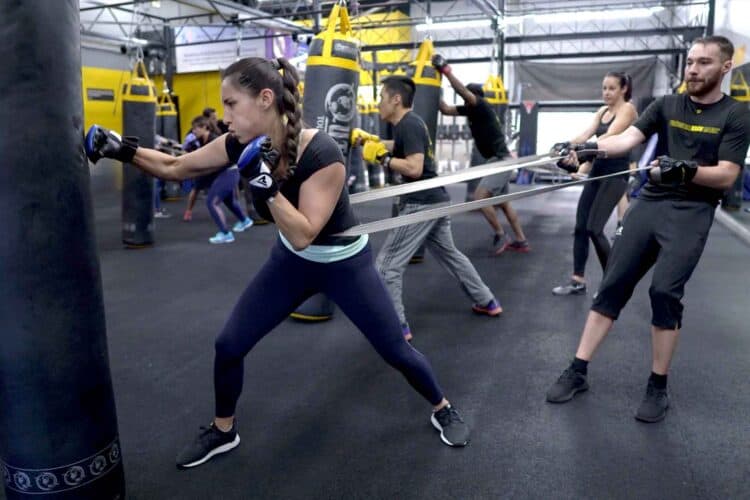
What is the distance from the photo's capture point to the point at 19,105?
4.44 feet

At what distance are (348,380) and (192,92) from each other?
12.7 m

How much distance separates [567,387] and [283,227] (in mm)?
1552

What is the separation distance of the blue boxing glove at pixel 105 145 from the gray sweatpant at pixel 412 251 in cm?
151

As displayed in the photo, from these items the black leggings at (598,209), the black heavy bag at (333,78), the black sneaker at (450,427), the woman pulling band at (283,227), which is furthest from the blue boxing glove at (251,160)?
the black leggings at (598,209)

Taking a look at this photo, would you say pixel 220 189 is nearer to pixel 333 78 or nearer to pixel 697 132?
pixel 333 78

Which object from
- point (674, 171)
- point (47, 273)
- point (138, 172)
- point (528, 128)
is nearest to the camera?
point (47, 273)

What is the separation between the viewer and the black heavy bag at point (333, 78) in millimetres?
3256

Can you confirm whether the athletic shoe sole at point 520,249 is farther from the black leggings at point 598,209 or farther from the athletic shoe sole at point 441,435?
the athletic shoe sole at point 441,435

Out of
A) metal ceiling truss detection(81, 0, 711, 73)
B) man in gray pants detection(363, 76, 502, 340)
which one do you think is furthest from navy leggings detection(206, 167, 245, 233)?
metal ceiling truss detection(81, 0, 711, 73)

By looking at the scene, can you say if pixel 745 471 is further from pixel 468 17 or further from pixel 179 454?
pixel 468 17

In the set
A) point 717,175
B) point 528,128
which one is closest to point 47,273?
point 717,175

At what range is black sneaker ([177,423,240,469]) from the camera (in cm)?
204

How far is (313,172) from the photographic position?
5.56 ft

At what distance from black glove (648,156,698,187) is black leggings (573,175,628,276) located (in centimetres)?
153
